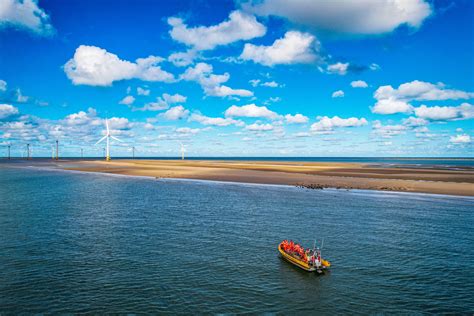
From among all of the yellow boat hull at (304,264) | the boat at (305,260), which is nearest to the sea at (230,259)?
the yellow boat hull at (304,264)

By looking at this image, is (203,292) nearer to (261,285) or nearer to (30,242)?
(261,285)

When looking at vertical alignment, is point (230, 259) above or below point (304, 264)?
below

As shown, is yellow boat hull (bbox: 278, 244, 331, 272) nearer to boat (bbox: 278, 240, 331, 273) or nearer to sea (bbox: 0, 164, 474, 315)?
boat (bbox: 278, 240, 331, 273)

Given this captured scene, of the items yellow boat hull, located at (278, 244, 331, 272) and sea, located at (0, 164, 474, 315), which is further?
yellow boat hull, located at (278, 244, 331, 272)

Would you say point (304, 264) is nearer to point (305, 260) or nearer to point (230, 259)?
Result: point (305, 260)

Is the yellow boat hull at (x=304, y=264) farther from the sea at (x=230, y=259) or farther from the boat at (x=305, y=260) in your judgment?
the sea at (x=230, y=259)

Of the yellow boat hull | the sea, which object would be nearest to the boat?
the yellow boat hull

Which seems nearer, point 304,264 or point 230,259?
point 304,264

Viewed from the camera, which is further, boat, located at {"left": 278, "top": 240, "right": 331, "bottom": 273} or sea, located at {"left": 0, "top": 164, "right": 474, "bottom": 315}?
boat, located at {"left": 278, "top": 240, "right": 331, "bottom": 273}

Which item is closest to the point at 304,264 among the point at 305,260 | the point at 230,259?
the point at 305,260
